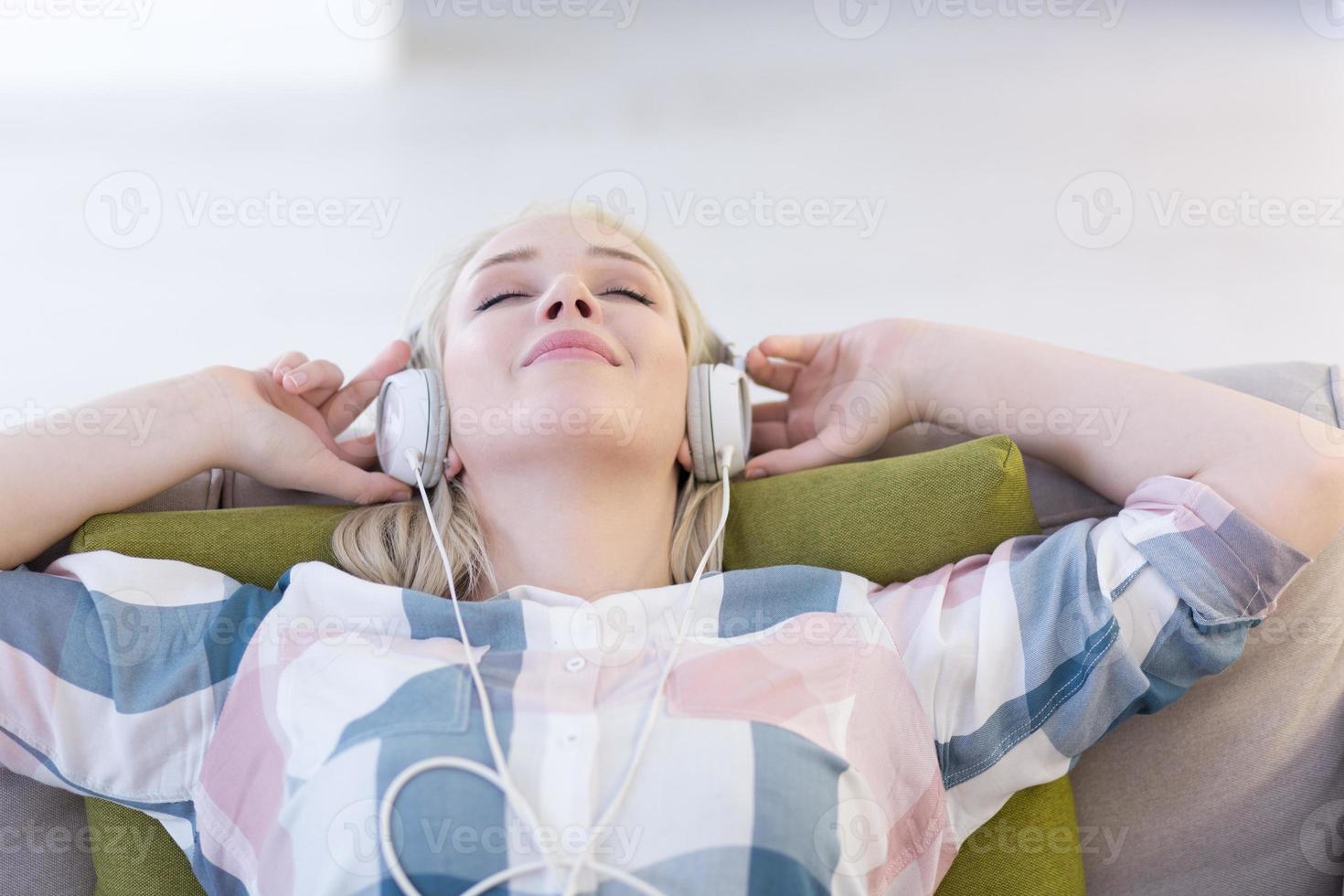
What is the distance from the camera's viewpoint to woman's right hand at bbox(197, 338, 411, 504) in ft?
4.53

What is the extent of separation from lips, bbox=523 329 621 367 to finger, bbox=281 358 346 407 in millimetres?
349

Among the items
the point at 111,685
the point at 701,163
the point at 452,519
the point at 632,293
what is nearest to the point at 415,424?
the point at 452,519

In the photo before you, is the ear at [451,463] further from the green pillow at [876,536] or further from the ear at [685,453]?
the ear at [685,453]

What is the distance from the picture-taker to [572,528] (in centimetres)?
132

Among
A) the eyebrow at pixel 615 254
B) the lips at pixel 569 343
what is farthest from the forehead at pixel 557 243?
the lips at pixel 569 343

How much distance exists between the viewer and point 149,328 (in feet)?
7.91

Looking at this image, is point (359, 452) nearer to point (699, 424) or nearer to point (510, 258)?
point (510, 258)

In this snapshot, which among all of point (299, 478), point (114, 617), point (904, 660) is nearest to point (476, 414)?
point (299, 478)

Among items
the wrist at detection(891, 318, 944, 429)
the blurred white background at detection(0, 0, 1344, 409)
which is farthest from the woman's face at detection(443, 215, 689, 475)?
the blurred white background at detection(0, 0, 1344, 409)

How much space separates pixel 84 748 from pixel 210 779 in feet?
0.48

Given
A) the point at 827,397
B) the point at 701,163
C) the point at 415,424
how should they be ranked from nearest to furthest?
the point at 415,424
the point at 827,397
the point at 701,163

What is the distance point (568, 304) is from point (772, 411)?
0.46 metres

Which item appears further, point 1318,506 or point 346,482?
point 346,482

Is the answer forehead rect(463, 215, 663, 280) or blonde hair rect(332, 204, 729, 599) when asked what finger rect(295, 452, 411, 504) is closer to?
blonde hair rect(332, 204, 729, 599)
